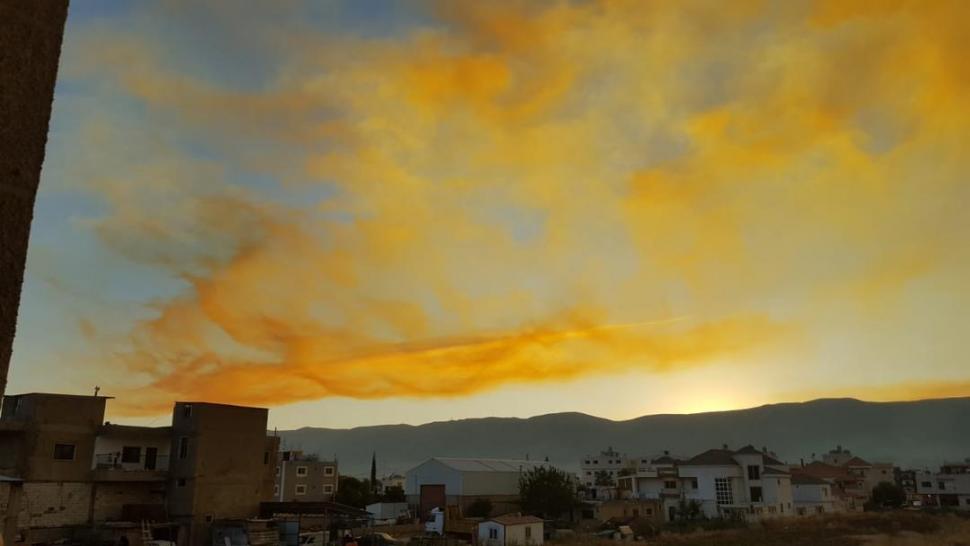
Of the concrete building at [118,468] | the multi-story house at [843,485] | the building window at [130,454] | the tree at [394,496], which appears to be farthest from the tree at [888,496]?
the building window at [130,454]

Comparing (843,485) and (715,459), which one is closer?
(715,459)

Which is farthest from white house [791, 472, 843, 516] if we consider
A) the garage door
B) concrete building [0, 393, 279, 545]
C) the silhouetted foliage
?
concrete building [0, 393, 279, 545]

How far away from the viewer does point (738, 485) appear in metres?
69.2

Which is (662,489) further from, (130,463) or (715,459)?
(130,463)

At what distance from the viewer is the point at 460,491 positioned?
217 feet

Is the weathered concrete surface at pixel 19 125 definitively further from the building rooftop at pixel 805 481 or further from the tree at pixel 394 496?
the building rooftop at pixel 805 481

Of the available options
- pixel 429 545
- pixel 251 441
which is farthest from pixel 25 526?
pixel 429 545

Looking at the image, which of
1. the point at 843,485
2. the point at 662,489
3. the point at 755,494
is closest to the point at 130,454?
the point at 662,489

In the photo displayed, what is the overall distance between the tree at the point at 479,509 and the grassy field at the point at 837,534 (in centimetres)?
1633

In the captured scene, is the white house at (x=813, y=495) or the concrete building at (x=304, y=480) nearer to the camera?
the concrete building at (x=304, y=480)

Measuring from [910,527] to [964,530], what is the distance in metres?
4.67

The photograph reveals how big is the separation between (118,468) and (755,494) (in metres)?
57.7

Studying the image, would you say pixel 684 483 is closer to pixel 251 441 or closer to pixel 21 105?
pixel 251 441

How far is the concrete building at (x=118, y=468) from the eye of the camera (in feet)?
124
